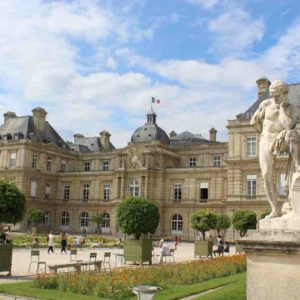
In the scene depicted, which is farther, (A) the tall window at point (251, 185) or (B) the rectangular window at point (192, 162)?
(B) the rectangular window at point (192, 162)

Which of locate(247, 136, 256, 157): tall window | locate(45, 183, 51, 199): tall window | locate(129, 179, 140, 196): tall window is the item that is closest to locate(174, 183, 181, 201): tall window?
locate(129, 179, 140, 196): tall window

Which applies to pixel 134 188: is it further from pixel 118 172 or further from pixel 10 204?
pixel 10 204

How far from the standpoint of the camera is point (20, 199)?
29.8 m

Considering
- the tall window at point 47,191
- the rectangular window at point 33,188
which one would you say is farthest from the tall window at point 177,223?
the rectangular window at point 33,188

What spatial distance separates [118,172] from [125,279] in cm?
4236

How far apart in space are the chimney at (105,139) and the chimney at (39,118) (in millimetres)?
12321

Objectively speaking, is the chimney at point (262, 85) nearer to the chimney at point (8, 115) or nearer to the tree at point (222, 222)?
the tree at point (222, 222)

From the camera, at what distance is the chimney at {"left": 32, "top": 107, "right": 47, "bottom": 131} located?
61250 millimetres

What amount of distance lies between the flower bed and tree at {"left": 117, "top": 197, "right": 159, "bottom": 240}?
7.08 meters

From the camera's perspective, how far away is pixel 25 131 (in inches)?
2331

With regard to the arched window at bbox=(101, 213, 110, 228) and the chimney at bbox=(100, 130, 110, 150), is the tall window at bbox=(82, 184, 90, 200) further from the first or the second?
the chimney at bbox=(100, 130, 110, 150)

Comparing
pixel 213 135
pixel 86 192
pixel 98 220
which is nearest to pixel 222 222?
pixel 98 220

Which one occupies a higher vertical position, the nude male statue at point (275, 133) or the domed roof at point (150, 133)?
the domed roof at point (150, 133)

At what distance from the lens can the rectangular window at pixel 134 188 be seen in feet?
179
